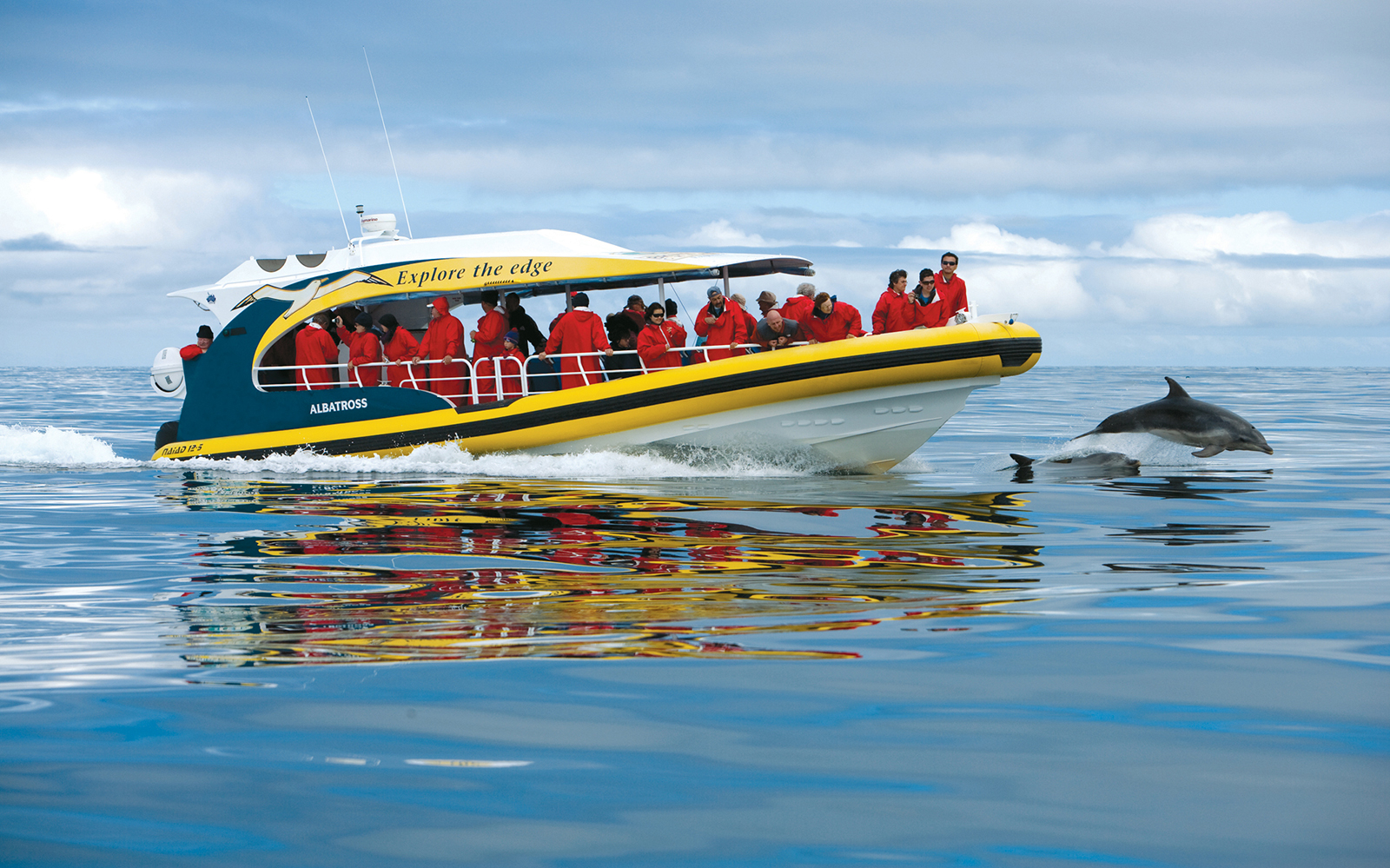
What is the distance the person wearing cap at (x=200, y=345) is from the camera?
13.0 metres

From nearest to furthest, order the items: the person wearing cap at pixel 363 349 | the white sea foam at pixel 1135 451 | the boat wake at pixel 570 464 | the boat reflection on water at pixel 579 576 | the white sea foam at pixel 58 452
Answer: the boat reflection on water at pixel 579 576 → the boat wake at pixel 570 464 → the person wearing cap at pixel 363 349 → the white sea foam at pixel 1135 451 → the white sea foam at pixel 58 452

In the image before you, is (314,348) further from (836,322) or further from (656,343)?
(836,322)

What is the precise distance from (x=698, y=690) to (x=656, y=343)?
26.3ft

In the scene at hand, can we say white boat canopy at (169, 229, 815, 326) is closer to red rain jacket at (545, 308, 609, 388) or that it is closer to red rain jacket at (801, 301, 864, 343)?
red rain jacket at (545, 308, 609, 388)

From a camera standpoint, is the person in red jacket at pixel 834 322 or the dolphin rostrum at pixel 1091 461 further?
the dolphin rostrum at pixel 1091 461

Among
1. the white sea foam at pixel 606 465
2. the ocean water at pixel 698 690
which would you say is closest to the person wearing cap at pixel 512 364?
the white sea foam at pixel 606 465

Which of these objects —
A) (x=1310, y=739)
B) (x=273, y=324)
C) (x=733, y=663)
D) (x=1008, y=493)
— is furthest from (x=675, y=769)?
(x=273, y=324)

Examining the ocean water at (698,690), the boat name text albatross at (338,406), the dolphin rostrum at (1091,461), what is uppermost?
the boat name text albatross at (338,406)

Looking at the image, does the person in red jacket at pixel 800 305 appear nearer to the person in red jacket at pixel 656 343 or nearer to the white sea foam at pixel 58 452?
the person in red jacket at pixel 656 343

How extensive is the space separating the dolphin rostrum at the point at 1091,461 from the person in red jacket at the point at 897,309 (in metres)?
2.03

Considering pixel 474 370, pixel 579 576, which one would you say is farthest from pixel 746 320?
pixel 579 576

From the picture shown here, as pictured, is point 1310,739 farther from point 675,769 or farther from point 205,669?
point 205,669

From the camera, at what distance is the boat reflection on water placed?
14.9 feet

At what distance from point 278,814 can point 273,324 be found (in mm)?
10671
